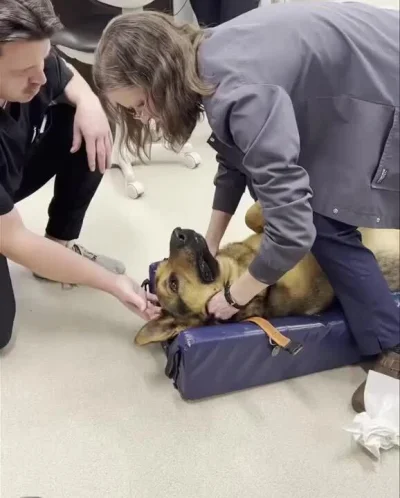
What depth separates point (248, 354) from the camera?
144 centimetres

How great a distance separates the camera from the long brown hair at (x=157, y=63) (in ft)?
3.75

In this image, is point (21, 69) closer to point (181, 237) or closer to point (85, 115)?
point (85, 115)

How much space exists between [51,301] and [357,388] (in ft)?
3.14

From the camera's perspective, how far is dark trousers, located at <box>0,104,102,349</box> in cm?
171

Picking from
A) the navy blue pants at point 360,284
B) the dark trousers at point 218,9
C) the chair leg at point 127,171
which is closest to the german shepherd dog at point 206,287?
the navy blue pants at point 360,284

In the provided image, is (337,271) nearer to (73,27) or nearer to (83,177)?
(83,177)

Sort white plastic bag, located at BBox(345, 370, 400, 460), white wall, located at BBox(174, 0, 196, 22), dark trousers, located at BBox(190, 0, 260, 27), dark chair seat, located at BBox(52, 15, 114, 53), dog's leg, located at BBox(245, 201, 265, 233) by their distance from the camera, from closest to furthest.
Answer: white plastic bag, located at BBox(345, 370, 400, 460), dog's leg, located at BBox(245, 201, 265, 233), dark chair seat, located at BBox(52, 15, 114, 53), dark trousers, located at BBox(190, 0, 260, 27), white wall, located at BBox(174, 0, 196, 22)

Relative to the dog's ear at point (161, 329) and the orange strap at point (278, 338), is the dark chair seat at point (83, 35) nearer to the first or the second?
the dog's ear at point (161, 329)

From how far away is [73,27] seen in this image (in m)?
2.44

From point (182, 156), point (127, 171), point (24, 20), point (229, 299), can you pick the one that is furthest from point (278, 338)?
point (182, 156)

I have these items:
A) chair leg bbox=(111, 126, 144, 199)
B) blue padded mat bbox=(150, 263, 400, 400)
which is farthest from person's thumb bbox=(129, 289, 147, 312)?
chair leg bbox=(111, 126, 144, 199)

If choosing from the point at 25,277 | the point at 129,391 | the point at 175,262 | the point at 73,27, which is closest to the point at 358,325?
the point at 175,262

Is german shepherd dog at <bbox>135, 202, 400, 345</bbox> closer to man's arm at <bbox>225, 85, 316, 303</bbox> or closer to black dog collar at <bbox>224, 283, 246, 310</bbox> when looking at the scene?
black dog collar at <bbox>224, 283, 246, 310</bbox>

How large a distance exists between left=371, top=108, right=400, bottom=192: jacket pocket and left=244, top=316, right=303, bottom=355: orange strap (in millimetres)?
412
